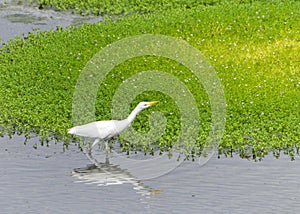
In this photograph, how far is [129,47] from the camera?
65.8 feet

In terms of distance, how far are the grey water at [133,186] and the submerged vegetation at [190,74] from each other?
2.63ft

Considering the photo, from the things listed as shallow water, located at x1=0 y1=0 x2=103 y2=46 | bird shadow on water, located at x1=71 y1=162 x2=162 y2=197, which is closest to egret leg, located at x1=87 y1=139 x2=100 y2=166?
bird shadow on water, located at x1=71 y1=162 x2=162 y2=197

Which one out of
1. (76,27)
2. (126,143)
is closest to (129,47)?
(76,27)

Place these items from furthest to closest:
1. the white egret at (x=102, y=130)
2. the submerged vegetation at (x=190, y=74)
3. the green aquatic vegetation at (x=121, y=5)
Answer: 1. the green aquatic vegetation at (x=121, y=5)
2. the submerged vegetation at (x=190, y=74)
3. the white egret at (x=102, y=130)

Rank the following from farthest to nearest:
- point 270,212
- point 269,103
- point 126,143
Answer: point 269,103 < point 126,143 < point 270,212

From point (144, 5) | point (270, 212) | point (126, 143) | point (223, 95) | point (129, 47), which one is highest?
point (144, 5)

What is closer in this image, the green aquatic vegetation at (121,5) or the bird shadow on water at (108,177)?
the bird shadow on water at (108,177)

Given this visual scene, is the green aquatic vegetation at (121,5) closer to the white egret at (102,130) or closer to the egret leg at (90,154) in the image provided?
the egret leg at (90,154)

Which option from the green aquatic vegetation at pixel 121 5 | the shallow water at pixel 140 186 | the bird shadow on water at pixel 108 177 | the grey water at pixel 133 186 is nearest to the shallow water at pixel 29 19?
the green aquatic vegetation at pixel 121 5

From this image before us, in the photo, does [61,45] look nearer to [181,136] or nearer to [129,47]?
[129,47]

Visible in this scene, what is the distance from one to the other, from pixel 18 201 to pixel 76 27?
1190 cm

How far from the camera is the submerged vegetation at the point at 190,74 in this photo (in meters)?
15.0

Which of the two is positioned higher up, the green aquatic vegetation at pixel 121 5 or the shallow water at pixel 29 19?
the green aquatic vegetation at pixel 121 5

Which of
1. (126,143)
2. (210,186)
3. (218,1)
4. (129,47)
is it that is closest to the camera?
(210,186)
